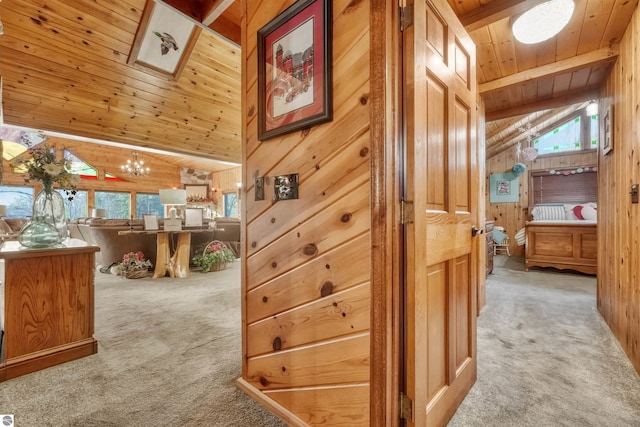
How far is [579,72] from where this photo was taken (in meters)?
2.65

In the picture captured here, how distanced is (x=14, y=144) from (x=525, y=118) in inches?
448

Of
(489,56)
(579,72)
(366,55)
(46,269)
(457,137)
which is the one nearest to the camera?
(366,55)

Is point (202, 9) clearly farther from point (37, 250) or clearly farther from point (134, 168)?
point (134, 168)

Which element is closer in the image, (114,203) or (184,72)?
(184,72)

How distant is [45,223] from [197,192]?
1033 cm

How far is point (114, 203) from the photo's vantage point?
961cm

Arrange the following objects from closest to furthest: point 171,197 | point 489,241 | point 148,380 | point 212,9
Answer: point 148,380, point 212,9, point 489,241, point 171,197

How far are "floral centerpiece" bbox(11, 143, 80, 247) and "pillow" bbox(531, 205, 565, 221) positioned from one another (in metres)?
7.60

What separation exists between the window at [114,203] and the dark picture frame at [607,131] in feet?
38.7

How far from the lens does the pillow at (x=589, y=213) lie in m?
5.41

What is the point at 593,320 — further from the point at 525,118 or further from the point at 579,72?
the point at 525,118

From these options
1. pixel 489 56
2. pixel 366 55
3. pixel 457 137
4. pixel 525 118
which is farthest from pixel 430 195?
pixel 525 118

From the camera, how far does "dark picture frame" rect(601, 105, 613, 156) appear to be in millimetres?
2283

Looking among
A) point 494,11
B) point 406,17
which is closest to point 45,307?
point 406,17
